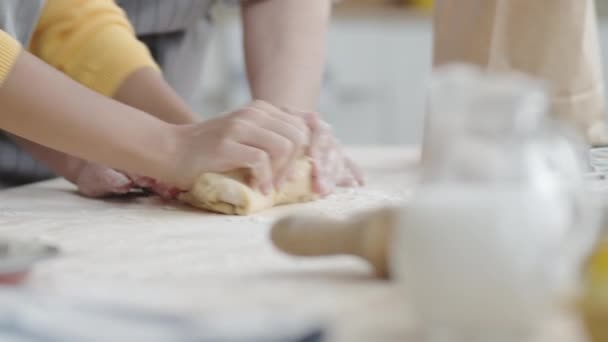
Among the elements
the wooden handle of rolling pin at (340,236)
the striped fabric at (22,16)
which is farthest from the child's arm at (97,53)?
the wooden handle of rolling pin at (340,236)

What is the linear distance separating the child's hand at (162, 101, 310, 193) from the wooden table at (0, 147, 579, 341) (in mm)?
36

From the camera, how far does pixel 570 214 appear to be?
0.49 m

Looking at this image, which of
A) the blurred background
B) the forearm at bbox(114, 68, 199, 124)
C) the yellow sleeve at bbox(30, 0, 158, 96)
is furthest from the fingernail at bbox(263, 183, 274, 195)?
the blurred background

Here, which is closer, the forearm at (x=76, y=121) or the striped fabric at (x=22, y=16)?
the forearm at (x=76, y=121)

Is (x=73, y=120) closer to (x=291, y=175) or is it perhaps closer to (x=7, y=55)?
(x=7, y=55)

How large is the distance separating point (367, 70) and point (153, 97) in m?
1.80

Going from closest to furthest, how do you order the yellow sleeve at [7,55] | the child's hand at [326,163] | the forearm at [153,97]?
the yellow sleeve at [7,55], the child's hand at [326,163], the forearm at [153,97]

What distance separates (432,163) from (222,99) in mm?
2457

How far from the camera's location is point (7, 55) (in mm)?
913

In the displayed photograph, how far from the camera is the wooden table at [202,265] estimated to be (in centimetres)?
53

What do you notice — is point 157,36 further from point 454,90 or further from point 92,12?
point 454,90

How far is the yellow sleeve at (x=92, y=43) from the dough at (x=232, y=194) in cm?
29

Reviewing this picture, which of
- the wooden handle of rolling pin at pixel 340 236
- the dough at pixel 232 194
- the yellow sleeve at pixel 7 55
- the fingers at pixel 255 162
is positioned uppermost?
the yellow sleeve at pixel 7 55

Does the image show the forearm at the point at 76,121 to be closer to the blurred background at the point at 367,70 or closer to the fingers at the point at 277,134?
the fingers at the point at 277,134
